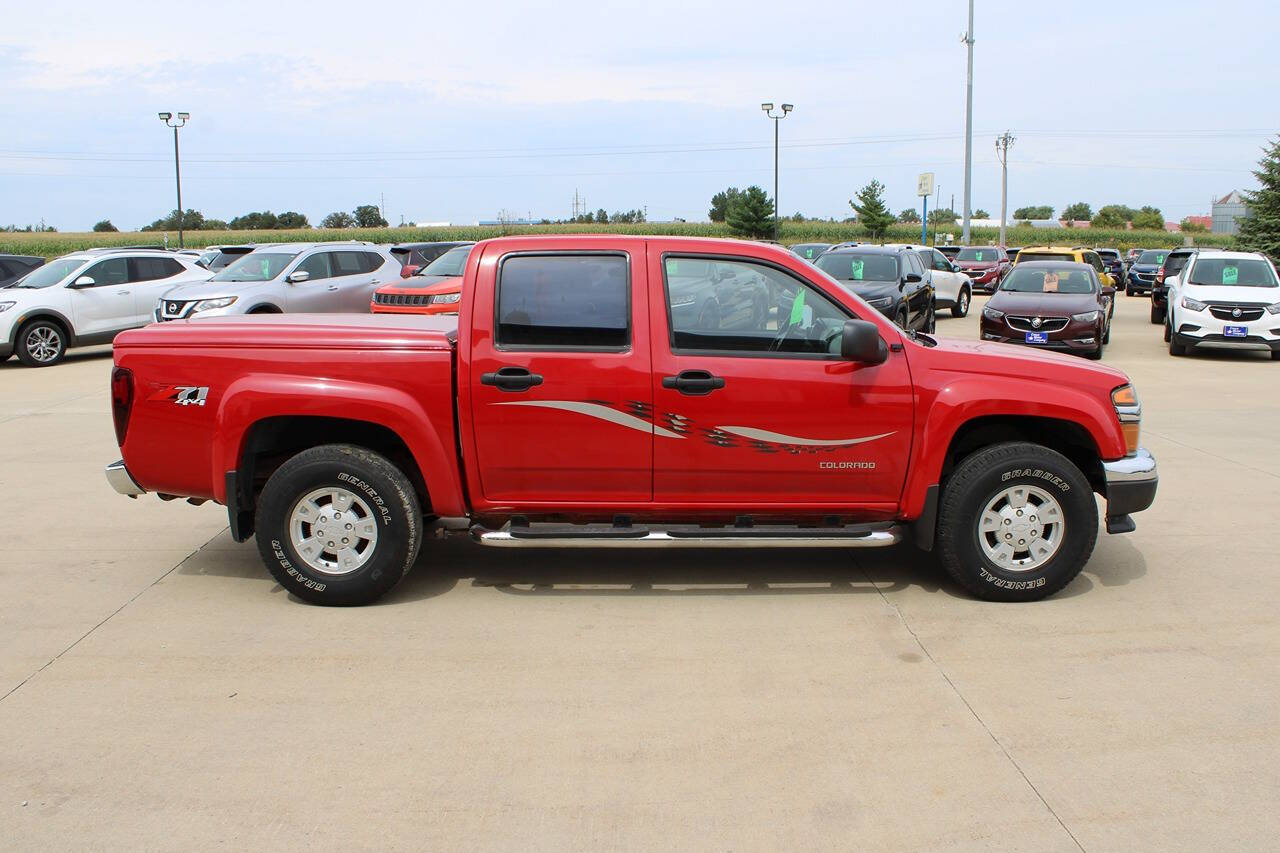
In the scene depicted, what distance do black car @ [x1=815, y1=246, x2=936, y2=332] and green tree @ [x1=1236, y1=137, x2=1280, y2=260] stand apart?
77.2 feet

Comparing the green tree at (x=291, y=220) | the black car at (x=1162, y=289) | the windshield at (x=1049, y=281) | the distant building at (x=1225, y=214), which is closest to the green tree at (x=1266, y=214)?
the black car at (x=1162, y=289)

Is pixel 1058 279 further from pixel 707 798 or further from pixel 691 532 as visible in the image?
pixel 707 798

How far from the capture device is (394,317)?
6.55 m

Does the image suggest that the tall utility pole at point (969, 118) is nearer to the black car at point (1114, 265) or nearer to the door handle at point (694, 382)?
the black car at point (1114, 265)

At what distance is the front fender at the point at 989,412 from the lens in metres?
5.49

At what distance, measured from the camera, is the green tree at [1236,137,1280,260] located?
→ 3744 cm

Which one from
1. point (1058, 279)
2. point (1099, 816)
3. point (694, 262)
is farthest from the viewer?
point (1058, 279)

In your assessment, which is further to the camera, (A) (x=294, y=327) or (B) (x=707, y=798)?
(A) (x=294, y=327)

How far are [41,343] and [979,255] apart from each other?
87.5 ft

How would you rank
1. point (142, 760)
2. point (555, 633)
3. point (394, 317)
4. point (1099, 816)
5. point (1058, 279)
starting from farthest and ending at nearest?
point (1058, 279) → point (394, 317) → point (555, 633) → point (142, 760) → point (1099, 816)

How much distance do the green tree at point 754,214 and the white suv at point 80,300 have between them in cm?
5763

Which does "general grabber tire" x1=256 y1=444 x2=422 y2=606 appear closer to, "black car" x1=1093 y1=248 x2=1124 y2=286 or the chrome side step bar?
the chrome side step bar

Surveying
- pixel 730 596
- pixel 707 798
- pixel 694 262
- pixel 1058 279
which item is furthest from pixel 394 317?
pixel 1058 279

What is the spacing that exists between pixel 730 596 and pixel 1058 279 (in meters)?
14.5
